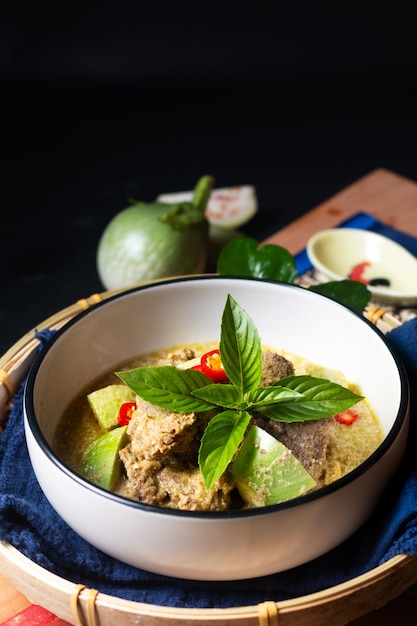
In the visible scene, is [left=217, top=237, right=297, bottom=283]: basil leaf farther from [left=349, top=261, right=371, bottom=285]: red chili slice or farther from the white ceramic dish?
[left=349, top=261, right=371, bottom=285]: red chili slice

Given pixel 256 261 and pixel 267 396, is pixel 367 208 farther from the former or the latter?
pixel 267 396

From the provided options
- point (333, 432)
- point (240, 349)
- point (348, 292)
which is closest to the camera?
A: point (240, 349)

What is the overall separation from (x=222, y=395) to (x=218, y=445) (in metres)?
0.14

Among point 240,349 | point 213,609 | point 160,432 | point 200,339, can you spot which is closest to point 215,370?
point 240,349

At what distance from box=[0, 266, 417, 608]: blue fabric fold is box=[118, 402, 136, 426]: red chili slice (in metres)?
0.24

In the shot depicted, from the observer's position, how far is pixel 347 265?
2.97m

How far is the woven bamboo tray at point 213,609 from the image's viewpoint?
4.76 ft

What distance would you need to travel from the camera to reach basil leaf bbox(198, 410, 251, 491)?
150 cm

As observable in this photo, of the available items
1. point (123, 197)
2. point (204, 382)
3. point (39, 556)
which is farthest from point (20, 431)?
point (123, 197)

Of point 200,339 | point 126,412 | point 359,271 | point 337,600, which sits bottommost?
point 359,271

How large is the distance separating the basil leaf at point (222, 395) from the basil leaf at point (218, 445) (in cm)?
5

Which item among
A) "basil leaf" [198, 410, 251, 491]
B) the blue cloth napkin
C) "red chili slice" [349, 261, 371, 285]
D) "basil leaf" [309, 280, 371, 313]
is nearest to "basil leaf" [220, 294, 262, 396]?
"basil leaf" [198, 410, 251, 491]

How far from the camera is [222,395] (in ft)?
5.39

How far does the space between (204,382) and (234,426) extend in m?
0.14
